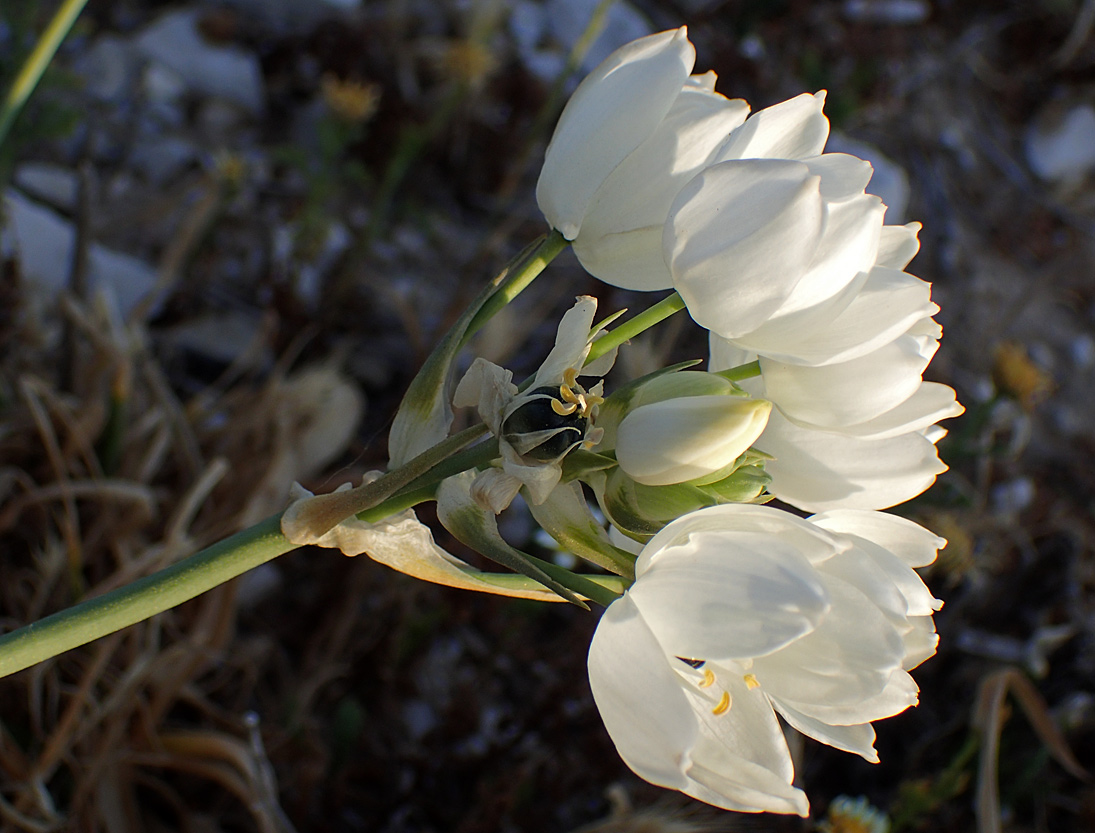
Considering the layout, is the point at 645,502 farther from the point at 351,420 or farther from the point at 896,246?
the point at 351,420

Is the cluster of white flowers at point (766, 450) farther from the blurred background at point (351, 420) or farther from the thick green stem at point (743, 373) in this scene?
the blurred background at point (351, 420)

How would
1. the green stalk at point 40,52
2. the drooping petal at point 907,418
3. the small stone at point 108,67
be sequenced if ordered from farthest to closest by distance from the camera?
the small stone at point 108,67
the green stalk at point 40,52
the drooping petal at point 907,418

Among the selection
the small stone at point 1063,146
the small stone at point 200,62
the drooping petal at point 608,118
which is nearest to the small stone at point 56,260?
the small stone at point 200,62

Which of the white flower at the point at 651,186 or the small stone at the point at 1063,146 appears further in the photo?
the small stone at the point at 1063,146

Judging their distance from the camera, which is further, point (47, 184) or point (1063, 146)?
point (1063, 146)

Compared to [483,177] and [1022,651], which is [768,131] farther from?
[483,177]

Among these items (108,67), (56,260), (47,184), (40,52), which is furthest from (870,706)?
(108,67)

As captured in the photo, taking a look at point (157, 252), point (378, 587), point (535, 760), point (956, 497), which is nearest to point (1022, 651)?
point (956, 497)
